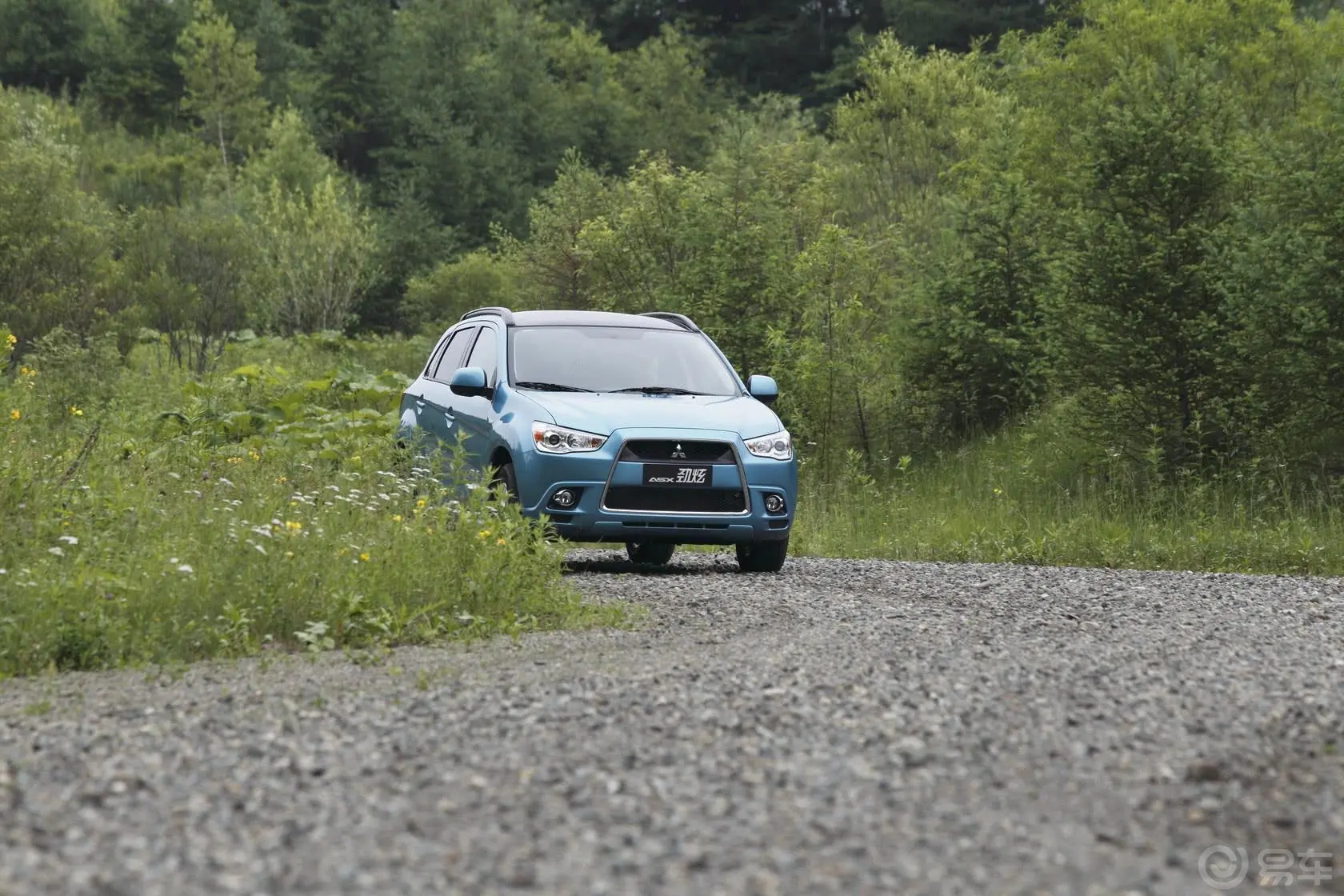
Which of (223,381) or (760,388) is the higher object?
(760,388)

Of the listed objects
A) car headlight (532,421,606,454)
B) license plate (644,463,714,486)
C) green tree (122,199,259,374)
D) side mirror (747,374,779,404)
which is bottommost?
green tree (122,199,259,374)

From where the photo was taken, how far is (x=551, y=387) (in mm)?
12172

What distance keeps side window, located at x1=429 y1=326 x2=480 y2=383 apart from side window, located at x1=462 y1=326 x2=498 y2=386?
25cm

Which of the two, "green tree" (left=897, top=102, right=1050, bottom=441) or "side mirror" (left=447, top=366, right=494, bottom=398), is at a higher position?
"side mirror" (left=447, top=366, right=494, bottom=398)

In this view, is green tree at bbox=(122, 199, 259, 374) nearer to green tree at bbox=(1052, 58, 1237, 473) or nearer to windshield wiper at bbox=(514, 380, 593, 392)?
green tree at bbox=(1052, 58, 1237, 473)

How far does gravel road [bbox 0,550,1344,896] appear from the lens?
4.02 m

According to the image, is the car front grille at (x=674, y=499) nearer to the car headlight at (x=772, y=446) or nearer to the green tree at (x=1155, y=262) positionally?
the car headlight at (x=772, y=446)

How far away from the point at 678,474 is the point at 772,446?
805 millimetres

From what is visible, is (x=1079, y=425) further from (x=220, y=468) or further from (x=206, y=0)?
(x=206, y=0)

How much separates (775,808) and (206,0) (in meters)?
72.4

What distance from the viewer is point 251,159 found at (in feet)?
223

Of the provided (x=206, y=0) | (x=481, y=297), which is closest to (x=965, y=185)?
(x=481, y=297)

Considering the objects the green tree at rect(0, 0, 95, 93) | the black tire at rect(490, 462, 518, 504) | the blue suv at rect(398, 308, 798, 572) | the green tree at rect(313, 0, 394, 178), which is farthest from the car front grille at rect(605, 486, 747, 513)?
the green tree at rect(0, 0, 95, 93)

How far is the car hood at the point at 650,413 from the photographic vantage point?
449 inches
